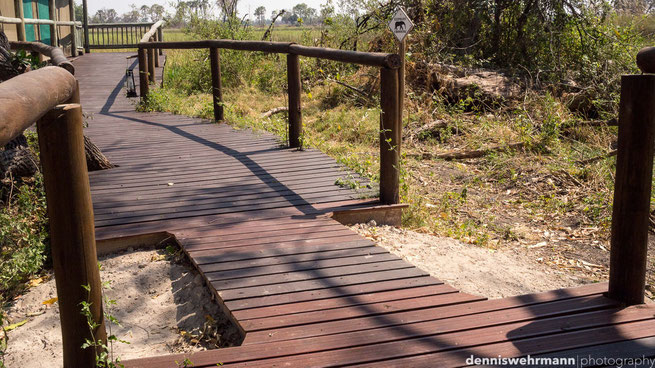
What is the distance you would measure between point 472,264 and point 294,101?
2.90 m

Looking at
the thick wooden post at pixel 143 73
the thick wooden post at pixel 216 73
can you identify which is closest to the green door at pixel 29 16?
the thick wooden post at pixel 143 73

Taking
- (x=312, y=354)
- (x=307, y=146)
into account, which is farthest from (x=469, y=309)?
(x=307, y=146)

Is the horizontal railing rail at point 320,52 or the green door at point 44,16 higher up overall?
the green door at point 44,16

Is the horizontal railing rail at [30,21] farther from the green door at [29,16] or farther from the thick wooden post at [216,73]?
the thick wooden post at [216,73]

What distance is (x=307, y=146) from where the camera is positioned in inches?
265

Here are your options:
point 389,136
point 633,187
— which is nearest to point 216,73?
point 389,136

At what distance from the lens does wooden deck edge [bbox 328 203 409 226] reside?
14.8 ft

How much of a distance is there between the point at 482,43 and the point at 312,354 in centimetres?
→ 991

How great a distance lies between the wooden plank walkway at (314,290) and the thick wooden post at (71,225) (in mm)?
247

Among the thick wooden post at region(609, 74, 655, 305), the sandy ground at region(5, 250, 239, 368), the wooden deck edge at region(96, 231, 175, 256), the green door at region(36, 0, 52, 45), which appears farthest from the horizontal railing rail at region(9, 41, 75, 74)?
the green door at region(36, 0, 52, 45)

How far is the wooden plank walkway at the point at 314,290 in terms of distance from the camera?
2.59m

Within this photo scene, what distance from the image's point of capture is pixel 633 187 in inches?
111

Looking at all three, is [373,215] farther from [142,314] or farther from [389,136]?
[142,314]

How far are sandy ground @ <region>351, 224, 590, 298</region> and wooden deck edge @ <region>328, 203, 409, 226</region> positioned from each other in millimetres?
75
